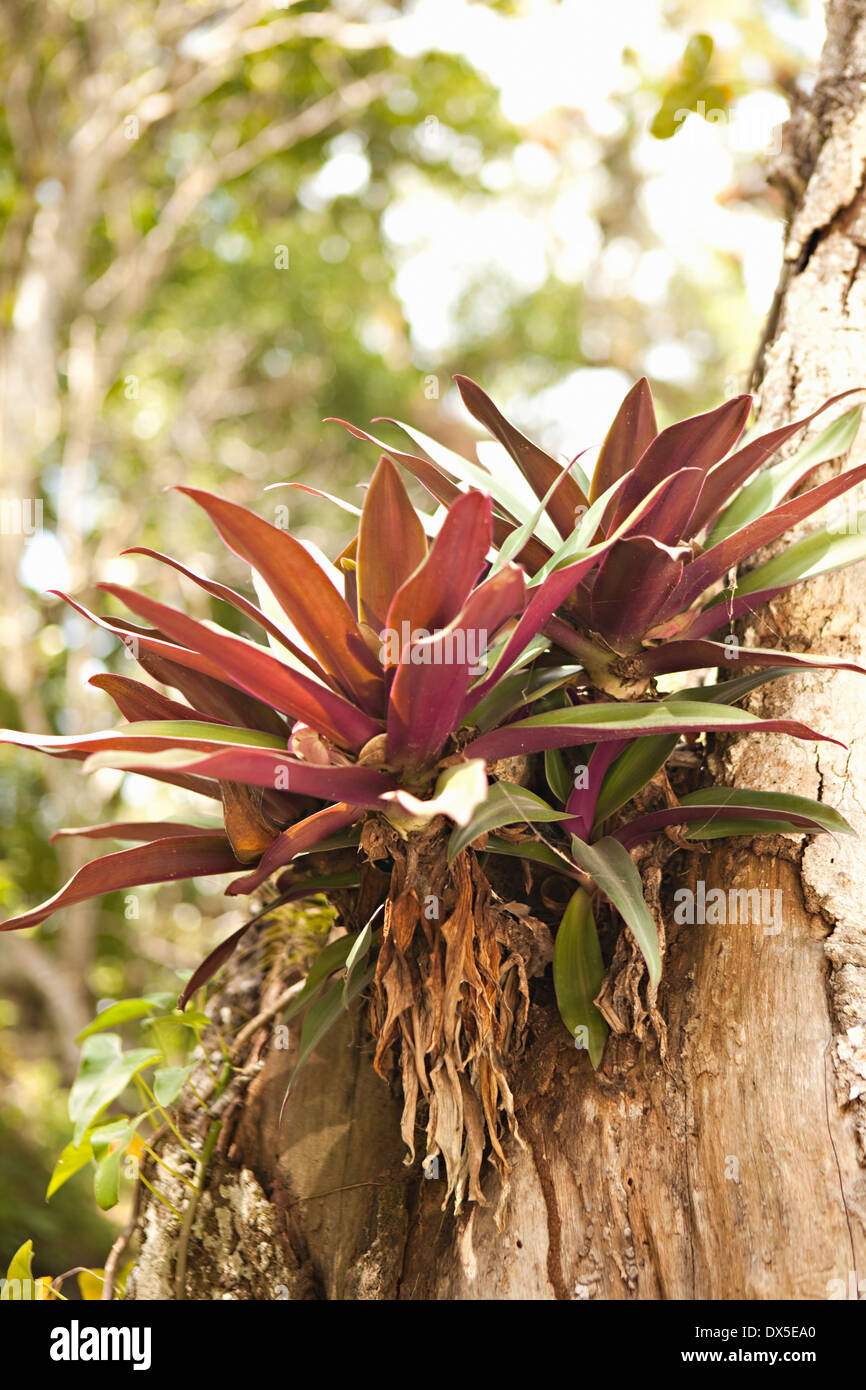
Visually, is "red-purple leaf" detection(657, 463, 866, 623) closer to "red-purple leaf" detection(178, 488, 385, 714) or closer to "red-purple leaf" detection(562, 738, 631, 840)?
"red-purple leaf" detection(562, 738, 631, 840)

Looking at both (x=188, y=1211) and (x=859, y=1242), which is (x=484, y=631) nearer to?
(x=859, y=1242)

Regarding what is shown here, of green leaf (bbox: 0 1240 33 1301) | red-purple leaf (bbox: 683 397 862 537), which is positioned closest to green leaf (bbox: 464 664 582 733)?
red-purple leaf (bbox: 683 397 862 537)

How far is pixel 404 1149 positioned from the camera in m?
1.09

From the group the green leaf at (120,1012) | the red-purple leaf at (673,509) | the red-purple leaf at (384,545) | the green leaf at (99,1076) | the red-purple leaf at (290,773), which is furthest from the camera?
the green leaf at (120,1012)

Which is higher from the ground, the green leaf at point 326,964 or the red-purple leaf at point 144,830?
the red-purple leaf at point 144,830

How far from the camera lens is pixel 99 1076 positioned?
1.17 meters

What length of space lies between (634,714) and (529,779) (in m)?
0.28

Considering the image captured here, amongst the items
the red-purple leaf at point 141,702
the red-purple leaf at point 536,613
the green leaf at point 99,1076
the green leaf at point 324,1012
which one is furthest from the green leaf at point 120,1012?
the red-purple leaf at point 536,613

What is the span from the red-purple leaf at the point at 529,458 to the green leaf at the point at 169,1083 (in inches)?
30.8

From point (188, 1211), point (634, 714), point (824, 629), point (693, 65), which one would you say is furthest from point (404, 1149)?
point (693, 65)

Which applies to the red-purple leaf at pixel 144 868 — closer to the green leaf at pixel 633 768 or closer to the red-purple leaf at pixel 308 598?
the red-purple leaf at pixel 308 598

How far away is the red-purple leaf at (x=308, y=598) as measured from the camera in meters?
0.77

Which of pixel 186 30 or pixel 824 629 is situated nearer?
pixel 824 629

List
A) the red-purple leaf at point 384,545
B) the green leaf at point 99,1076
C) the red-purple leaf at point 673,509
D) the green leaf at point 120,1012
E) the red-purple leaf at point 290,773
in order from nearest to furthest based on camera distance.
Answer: the red-purple leaf at point 290,773 < the red-purple leaf at point 384,545 < the red-purple leaf at point 673,509 < the green leaf at point 99,1076 < the green leaf at point 120,1012
